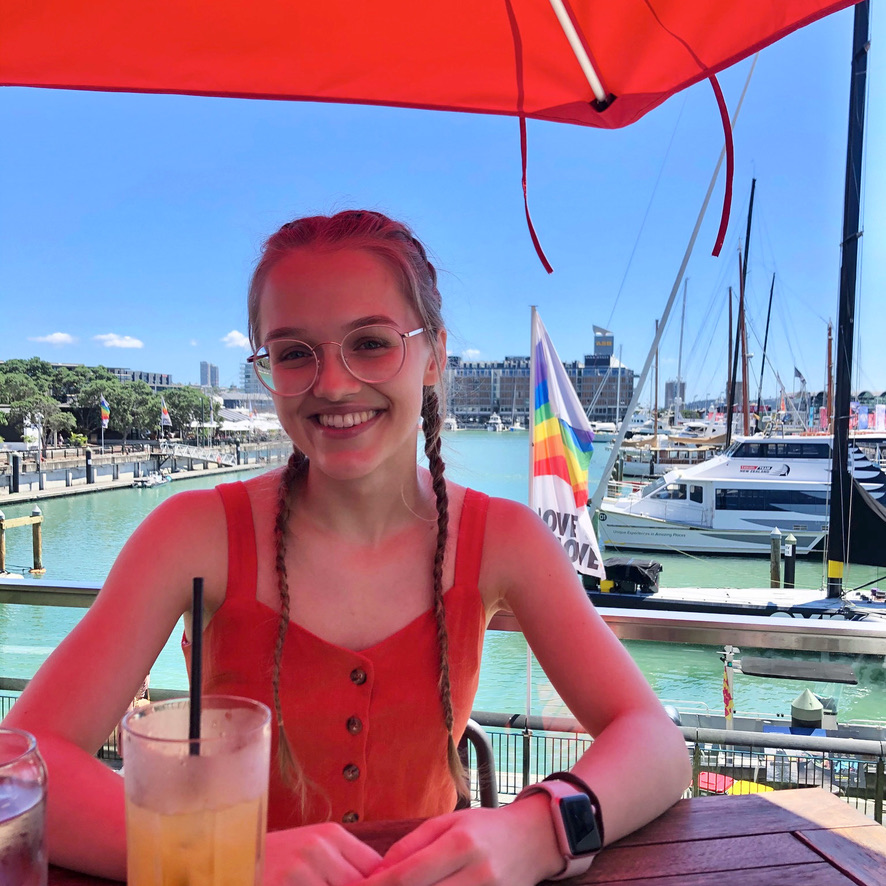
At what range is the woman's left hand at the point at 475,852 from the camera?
62cm

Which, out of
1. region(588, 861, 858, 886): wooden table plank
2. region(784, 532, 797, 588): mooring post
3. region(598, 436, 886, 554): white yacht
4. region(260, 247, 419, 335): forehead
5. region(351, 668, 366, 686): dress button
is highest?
region(260, 247, 419, 335): forehead

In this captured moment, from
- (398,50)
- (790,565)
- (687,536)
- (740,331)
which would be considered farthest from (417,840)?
(740,331)

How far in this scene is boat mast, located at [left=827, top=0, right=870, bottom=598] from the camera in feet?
27.8

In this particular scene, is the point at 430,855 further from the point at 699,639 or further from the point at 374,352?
the point at 699,639

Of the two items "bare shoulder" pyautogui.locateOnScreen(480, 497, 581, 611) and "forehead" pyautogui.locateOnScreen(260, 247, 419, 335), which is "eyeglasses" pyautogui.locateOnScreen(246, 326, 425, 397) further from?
"bare shoulder" pyautogui.locateOnScreen(480, 497, 581, 611)

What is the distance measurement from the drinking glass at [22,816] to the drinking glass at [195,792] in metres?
0.05

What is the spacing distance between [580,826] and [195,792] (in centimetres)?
41

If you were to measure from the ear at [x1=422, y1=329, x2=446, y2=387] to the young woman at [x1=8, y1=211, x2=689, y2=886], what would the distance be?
0.08 ft

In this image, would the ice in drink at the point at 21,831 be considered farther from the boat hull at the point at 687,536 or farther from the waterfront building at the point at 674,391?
the waterfront building at the point at 674,391

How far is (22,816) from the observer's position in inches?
16.8

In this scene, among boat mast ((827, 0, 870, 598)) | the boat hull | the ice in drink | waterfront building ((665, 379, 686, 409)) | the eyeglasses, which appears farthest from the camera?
waterfront building ((665, 379, 686, 409))

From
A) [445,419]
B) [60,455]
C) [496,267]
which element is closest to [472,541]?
[445,419]

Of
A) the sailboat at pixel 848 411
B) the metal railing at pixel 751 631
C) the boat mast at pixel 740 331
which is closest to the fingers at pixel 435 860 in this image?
the metal railing at pixel 751 631

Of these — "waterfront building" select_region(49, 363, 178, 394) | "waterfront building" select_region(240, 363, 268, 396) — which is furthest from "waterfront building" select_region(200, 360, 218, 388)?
"waterfront building" select_region(49, 363, 178, 394)
